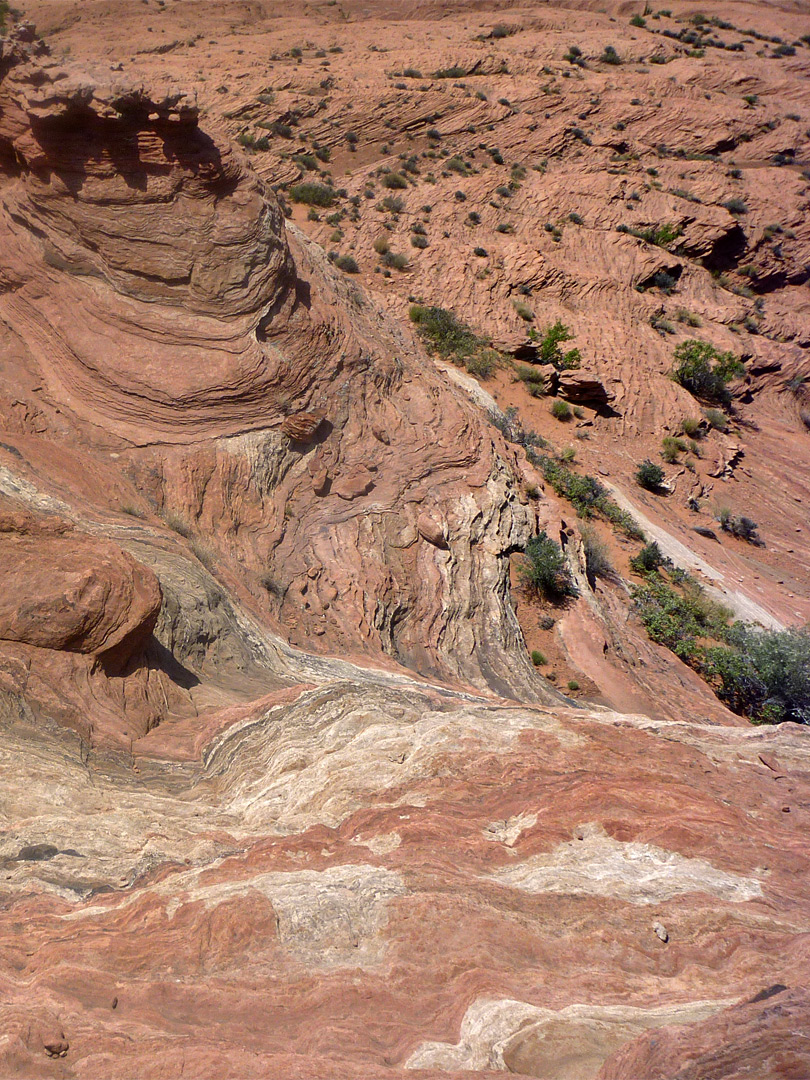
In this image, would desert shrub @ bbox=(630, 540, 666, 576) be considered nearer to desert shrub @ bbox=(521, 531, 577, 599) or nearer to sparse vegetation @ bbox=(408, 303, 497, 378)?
desert shrub @ bbox=(521, 531, 577, 599)

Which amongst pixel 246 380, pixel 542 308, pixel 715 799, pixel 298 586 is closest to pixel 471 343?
pixel 542 308

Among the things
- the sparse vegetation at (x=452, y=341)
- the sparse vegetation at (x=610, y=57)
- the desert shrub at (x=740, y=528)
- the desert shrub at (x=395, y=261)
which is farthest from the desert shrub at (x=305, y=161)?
the desert shrub at (x=740, y=528)

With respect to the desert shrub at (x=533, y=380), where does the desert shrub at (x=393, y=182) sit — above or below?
above

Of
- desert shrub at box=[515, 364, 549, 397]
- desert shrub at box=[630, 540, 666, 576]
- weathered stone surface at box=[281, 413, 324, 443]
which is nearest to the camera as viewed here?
weathered stone surface at box=[281, 413, 324, 443]

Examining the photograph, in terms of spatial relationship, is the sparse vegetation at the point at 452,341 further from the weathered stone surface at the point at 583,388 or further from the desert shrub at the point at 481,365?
the weathered stone surface at the point at 583,388

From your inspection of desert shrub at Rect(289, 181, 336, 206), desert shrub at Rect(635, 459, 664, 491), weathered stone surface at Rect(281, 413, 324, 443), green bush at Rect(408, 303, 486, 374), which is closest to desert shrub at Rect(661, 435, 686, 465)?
desert shrub at Rect(635, 459, 664, 491)
